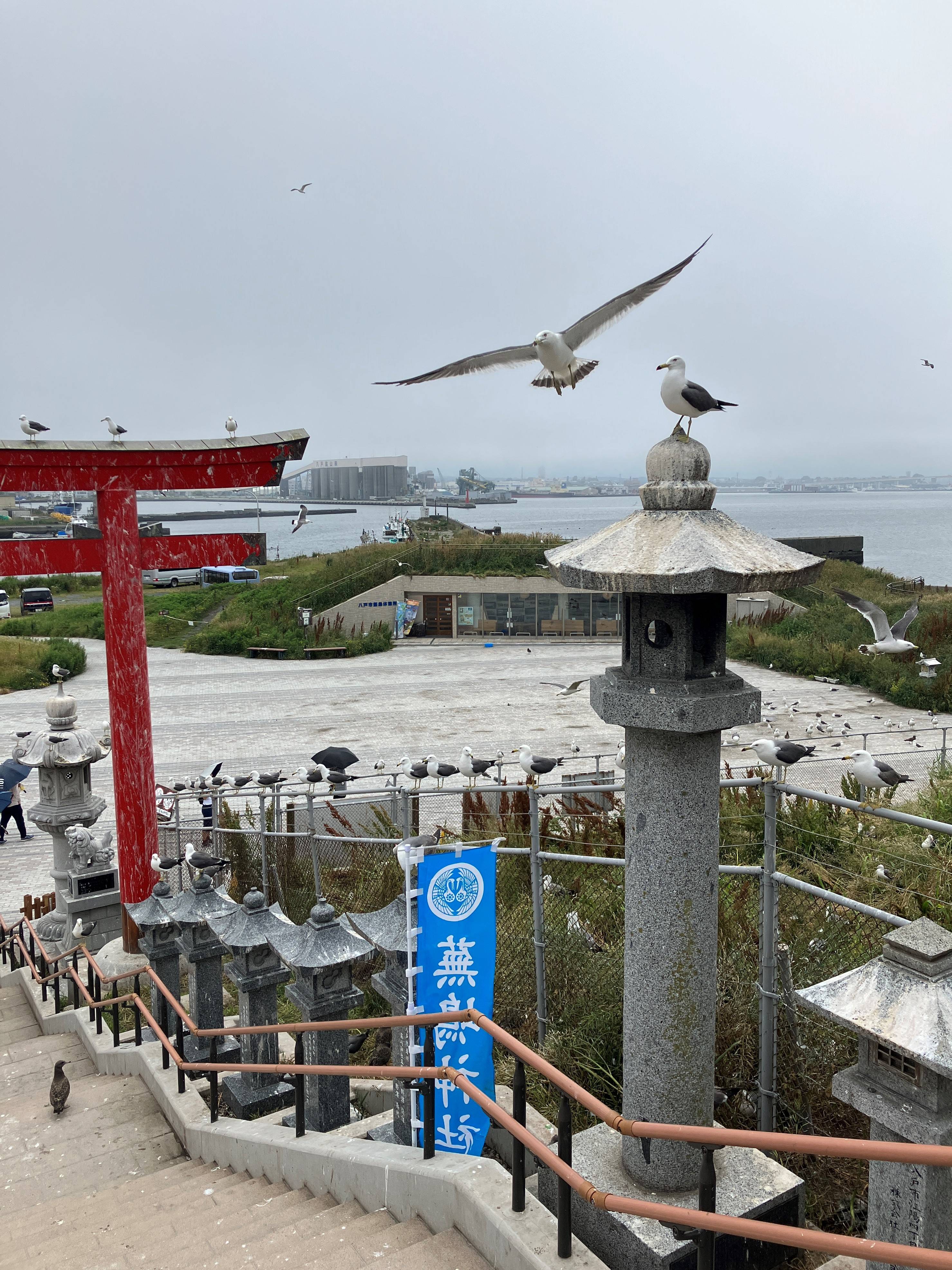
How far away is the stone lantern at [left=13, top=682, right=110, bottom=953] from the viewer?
34.0 feet

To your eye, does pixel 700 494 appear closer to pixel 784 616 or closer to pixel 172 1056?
pixel 172 1056

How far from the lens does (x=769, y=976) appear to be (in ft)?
14.6

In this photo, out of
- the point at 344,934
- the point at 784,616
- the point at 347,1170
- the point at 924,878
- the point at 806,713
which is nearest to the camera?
the point at 347,1170

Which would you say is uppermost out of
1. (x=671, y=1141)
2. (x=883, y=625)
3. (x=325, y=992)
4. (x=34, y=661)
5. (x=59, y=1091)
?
(x=883, y=625)

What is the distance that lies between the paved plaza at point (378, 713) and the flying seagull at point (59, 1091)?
20.7 feet

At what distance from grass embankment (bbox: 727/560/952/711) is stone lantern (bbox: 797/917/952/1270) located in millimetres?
20293

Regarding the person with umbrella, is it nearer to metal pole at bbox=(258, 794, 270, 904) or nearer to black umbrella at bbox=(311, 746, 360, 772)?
black umbrella at bbox=(311, 746, 360, 772)

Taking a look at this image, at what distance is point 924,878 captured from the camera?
22.2 feet

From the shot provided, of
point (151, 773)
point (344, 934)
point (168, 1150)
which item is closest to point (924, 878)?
point (344, 934)

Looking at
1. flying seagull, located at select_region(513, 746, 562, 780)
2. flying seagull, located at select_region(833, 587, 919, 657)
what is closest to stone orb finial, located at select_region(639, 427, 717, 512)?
flying seagull, located at select_region(513, 746, 562, 780)

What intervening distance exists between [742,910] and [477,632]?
94.8ft

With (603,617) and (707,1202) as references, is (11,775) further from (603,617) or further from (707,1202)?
(603,617)

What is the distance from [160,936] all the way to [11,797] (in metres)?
9.00

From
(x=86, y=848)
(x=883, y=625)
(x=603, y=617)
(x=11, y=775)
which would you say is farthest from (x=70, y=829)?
(x=603, y=617)
